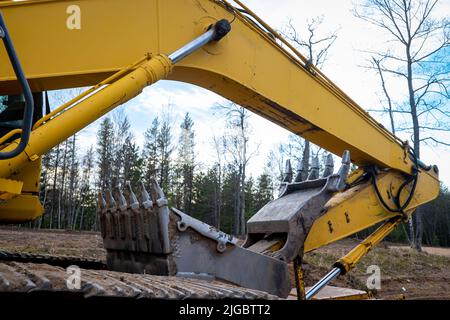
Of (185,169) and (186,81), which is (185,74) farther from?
(185,169)

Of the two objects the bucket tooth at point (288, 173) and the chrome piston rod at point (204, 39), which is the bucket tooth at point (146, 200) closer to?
the chrome piston rod at point (204, 39)

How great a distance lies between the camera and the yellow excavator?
2.53 m

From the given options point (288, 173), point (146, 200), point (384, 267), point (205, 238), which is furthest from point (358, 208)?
point (384, 267)

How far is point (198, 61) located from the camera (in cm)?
340

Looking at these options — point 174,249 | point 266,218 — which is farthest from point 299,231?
point 174,249

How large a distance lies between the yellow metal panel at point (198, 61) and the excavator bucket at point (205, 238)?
0.54 m

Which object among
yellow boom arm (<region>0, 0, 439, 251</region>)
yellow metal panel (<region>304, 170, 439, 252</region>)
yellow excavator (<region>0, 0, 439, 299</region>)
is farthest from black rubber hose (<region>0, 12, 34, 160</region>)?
yellow metal panel (<region>304, 170, 439, 252</region>)

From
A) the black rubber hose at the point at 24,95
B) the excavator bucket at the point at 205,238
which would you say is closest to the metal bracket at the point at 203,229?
the excavator bucket at the point at 205,238

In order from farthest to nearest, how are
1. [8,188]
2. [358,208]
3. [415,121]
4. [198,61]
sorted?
[415,121] < [358,208] < [198,61] < [8,188]

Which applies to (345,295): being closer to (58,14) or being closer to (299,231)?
(299,231)

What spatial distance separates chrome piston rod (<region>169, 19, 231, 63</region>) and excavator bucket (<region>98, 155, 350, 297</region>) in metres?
0.93

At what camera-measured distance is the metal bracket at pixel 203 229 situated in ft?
10.1

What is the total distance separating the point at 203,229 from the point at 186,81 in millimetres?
1206

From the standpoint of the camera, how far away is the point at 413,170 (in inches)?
203
